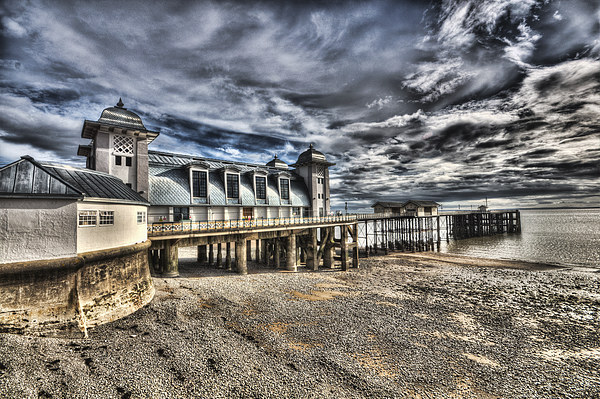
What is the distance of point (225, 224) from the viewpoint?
2197cm

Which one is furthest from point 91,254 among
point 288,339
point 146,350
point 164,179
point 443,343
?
point 443,343

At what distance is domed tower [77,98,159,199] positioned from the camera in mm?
18312

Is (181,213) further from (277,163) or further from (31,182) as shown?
(277,163)

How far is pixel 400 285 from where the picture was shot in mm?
21266

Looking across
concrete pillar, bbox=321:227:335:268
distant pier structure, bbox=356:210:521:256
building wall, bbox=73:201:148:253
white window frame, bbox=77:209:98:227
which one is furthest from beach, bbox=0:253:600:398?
distant pier structure, bbox=356:210:521:256

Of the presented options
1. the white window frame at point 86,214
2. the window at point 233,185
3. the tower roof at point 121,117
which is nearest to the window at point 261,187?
the window at point 233,185

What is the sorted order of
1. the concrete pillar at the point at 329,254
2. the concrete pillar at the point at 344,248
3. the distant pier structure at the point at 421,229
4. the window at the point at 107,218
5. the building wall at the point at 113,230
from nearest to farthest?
the building wall at the point at 113,230 < the window at the point at 107,218 < the concrete pillar at the point at 344,248 < the concrete pillar at the point at 329,254 < the distant pier structure at the point at 421,229

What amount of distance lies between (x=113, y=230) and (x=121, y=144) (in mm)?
10383

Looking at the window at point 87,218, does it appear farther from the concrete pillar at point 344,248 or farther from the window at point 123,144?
the concrete pillar at point 344,248

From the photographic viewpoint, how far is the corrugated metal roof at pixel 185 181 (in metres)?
21.5

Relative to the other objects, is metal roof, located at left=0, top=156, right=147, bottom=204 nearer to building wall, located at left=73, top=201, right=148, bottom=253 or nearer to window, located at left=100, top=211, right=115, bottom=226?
building wall, located at left=73, top=201, right=148, bottom=253

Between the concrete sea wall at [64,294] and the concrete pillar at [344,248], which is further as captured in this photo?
the concrete pillar at [344,248]

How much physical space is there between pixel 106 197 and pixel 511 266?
40418 millimetres

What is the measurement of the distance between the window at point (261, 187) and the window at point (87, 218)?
16.6 m
